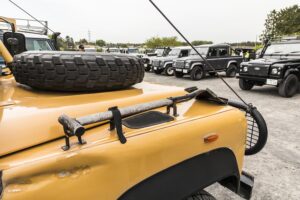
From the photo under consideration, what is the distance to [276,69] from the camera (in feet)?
25.7

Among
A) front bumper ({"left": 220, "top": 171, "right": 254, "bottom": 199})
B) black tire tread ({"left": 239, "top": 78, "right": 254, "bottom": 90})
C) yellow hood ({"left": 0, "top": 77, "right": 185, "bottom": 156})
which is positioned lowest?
black tire tread ({"left": 239, "top": 78, "right": 254, "bottom": 90})

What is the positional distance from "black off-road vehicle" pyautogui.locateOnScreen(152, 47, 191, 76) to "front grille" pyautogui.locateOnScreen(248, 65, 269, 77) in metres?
6.30

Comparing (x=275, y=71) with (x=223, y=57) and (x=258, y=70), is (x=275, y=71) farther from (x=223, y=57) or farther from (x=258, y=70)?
(x=223, y=57)

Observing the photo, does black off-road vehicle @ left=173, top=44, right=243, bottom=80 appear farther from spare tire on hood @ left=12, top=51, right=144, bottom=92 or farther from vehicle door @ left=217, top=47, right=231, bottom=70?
spare tire on hood @ left=12, top=51, right=144, bottom=92

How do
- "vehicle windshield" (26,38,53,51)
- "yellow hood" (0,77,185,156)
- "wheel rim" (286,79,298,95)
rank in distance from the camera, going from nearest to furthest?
"yellow hood" (0,77,185,156) → "vehicle windshield" (26,38,53,51) → "wheel rim" (286,79,298,95)

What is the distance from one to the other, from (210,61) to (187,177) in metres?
12.1

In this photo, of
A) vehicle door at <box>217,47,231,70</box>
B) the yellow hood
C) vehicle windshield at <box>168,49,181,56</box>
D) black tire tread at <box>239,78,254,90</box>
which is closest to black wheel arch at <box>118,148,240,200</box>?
the yellow hood

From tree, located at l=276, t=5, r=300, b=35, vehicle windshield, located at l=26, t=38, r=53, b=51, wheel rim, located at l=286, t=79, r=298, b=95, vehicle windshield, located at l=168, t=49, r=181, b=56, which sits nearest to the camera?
vehicle windshield, located at l=26, t=38, r=53, b=51

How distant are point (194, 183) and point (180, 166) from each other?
0.13 m

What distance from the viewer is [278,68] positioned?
7793mm

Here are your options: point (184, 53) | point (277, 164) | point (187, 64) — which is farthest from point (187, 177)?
point (184, 53)

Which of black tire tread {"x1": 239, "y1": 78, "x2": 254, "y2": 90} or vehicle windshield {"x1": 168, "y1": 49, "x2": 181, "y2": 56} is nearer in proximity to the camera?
black tire tread {"x1": 239, "y1": 78, "x2": 254, "y2": 90}

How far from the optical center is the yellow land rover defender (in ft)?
2.94

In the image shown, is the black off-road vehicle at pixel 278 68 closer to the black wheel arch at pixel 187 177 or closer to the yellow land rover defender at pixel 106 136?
the yellow land rover defender at pixel 106 136
